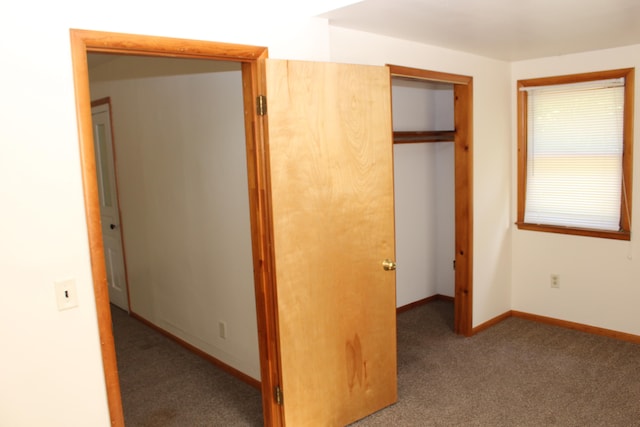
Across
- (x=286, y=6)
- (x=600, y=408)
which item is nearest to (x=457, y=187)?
(x=600, y=408)

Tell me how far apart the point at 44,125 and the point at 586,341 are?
391 cm

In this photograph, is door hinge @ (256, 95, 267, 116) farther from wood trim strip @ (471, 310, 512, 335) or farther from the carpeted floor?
wood trim strip @ (471, 310, 512, 335)

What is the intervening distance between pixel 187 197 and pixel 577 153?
3.02m

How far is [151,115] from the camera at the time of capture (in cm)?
402

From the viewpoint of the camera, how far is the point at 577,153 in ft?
13.7

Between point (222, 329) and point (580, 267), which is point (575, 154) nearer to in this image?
point (580, 267)

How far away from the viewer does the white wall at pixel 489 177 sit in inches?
159

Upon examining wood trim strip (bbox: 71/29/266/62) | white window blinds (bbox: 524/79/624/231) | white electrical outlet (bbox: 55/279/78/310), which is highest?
wood trim strip (bbox: 71/29/266/62)

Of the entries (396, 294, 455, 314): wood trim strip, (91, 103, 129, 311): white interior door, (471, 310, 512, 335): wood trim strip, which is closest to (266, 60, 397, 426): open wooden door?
(471, 310, 512, 335): wood trim strip

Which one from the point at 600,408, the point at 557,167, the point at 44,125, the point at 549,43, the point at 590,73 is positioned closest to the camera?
the point at 44,125

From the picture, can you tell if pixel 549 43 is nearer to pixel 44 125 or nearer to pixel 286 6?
pixel 286 6

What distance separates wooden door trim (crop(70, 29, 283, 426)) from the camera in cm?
198

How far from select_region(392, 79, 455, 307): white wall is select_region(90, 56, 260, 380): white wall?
6.01 feet

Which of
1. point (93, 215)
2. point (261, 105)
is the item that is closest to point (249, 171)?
point (261, 105)
